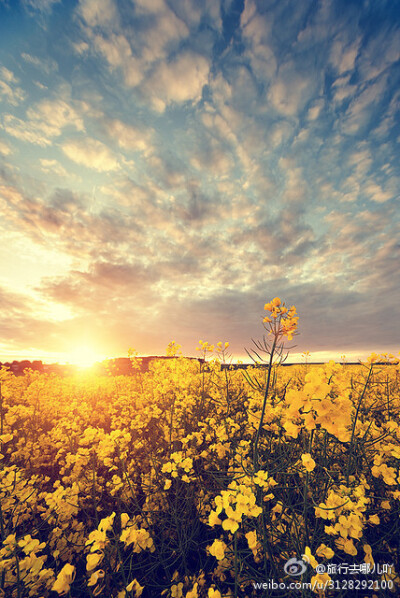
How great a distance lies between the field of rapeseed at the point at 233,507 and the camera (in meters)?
1.54

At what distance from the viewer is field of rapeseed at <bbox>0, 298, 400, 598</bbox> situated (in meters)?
1.54

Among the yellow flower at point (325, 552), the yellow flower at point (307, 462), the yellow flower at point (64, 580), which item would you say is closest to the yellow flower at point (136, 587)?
the yellow flower at point (64, 580)

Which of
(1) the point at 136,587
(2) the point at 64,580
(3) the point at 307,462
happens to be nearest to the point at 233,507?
(3) the point at 307,462

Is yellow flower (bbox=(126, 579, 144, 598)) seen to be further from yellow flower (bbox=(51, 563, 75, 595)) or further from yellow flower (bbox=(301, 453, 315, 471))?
yellow flower (bbox=(301, 453, 315, 471))

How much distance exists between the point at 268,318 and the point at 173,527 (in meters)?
2.83

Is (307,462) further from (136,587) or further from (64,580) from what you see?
(64,580)

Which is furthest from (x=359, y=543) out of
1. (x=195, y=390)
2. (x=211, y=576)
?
(x=195, y=390)

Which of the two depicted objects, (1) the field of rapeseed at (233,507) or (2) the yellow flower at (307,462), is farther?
(1) the field of rapeseed at (233,507)

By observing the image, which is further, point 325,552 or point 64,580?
point 325,552

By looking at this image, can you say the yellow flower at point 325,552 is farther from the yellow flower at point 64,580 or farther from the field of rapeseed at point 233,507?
the yellow flower at point 64,580

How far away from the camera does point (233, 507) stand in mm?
1551

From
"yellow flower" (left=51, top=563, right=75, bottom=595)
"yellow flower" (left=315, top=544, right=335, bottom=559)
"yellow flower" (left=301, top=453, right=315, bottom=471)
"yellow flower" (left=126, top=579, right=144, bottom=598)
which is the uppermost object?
"yellow flower" (left=301, top=453, right=315, bottom=471)

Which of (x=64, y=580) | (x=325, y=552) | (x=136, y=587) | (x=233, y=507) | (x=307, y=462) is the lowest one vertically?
(x=136, y=587)

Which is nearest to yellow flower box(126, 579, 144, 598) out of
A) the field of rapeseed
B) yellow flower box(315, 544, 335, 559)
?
the field of rapeseed
